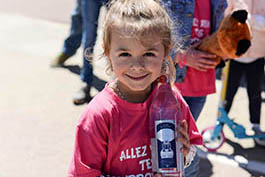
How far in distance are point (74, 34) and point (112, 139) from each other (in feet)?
13.2

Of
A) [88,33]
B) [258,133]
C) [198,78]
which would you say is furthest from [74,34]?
[198,78]

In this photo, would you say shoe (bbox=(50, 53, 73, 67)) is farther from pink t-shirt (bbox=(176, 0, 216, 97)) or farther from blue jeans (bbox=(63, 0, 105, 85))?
pink t-shirt (bbox=(176, 0, 216, 97))

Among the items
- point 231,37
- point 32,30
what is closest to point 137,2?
point 231,37

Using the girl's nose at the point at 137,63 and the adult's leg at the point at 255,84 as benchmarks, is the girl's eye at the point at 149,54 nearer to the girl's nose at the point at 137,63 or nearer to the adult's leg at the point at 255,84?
the girl's nose at the point at 137,63

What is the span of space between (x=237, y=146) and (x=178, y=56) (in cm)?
167

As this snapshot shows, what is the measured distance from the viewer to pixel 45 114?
449cm

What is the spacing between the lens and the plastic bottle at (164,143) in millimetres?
1732

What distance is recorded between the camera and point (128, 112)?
1809mm

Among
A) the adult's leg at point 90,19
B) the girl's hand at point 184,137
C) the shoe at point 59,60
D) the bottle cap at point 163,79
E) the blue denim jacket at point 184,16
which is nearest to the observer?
the girl's hand at point 184,137

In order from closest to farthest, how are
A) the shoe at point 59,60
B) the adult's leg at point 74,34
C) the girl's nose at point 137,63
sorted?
the girl's nose at point 137,63 → the adult's leg at point 74,34 → the shoe at point 59,60

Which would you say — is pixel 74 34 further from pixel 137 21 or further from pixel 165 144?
pixel 165 144

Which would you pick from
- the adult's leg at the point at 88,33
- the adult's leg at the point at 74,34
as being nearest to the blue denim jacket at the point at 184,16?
the adult's leg at the point at 88,33

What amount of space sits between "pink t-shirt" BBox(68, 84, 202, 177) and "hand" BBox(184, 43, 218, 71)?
865 millimetres

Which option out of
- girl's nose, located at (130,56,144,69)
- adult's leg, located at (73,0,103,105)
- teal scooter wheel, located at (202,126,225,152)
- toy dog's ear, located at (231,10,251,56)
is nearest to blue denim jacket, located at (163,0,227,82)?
toy dog's ear, located at (231,10,251,56)
